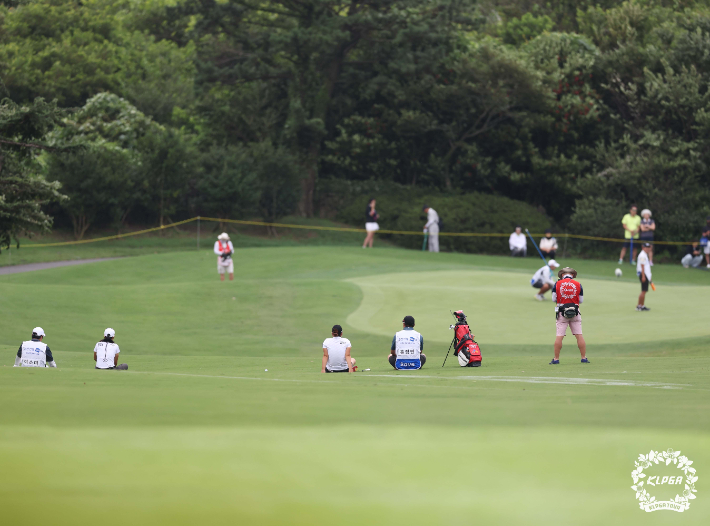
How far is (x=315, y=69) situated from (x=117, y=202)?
15.2m

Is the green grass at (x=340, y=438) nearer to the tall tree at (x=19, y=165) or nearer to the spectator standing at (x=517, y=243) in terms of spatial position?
the tall tree at (x=19, y=165)

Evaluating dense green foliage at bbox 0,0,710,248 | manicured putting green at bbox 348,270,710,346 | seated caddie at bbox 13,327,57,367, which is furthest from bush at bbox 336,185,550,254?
seated caddie at bbox 13,327,57,367

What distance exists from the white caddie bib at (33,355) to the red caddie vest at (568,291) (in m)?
8.85

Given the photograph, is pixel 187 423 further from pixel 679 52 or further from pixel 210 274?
pixel 679 52

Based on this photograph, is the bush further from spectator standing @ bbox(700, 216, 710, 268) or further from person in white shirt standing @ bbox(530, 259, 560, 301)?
person in white shirt standing @ bbox(530, 259, 560, 301)

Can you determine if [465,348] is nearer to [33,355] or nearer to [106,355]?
[106,355]

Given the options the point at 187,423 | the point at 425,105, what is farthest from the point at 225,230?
the point at 187,423

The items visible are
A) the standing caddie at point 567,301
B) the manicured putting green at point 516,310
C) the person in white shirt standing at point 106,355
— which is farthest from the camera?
the manicured putting green at point 516,310

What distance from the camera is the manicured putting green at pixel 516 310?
65.1 ft

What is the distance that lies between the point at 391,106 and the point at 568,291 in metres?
36.1

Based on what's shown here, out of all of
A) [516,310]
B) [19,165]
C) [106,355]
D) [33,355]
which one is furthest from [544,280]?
[33,355]

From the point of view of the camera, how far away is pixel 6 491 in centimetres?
518
